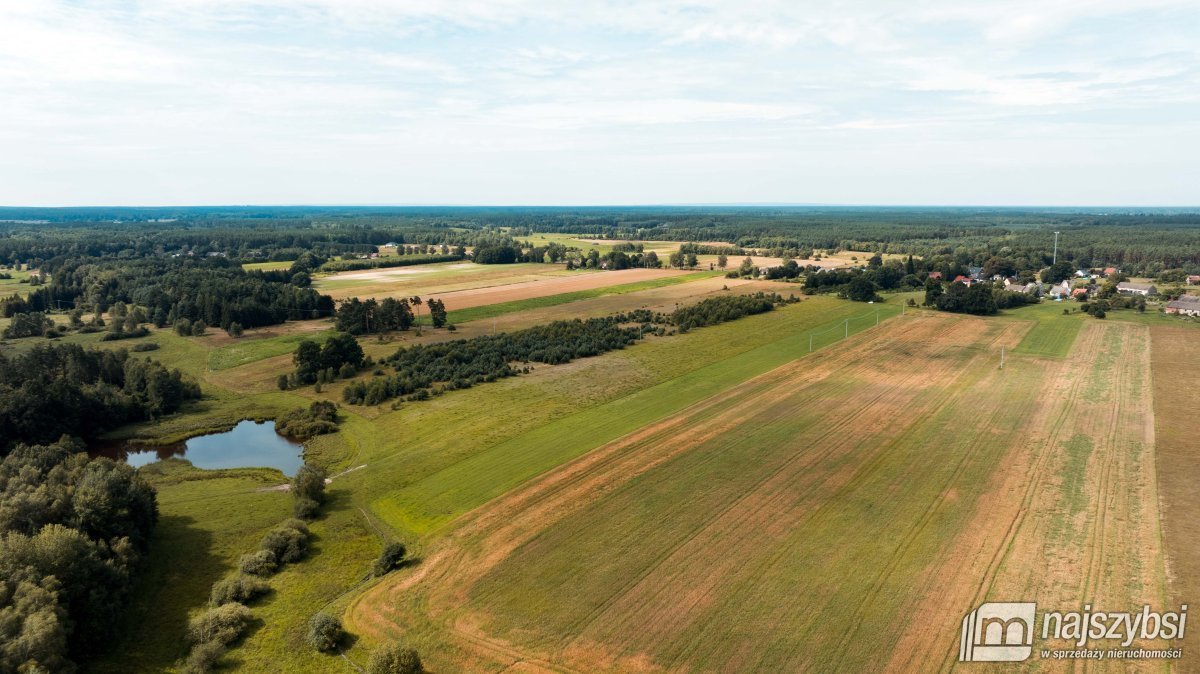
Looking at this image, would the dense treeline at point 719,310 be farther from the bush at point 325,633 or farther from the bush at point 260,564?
the bush at point 325,633

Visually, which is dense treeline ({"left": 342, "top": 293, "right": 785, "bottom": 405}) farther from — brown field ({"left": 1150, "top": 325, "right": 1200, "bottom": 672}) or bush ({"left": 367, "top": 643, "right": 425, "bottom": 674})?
brown field ({"left": 1150, "top": 325, "right": 1200, "bottom": 672})

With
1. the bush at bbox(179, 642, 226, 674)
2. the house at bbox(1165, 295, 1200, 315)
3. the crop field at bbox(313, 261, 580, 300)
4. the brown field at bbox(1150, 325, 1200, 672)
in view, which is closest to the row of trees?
the crop field at bbox(313, 261, 580, 300)

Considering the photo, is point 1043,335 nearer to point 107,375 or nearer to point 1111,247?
point 107,375

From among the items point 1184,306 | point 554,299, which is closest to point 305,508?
point 554,299

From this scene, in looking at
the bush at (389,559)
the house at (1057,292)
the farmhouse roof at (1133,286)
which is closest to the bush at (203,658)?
the bush at (389,559)

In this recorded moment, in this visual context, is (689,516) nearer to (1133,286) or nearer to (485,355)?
(485,355)

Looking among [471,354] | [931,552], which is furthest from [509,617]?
[471,354]
